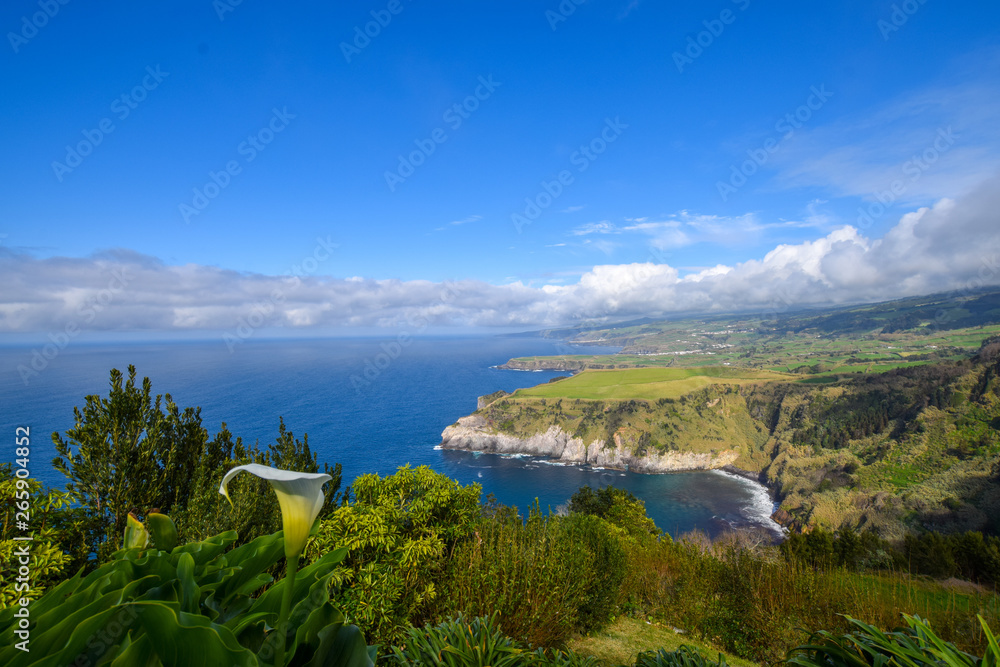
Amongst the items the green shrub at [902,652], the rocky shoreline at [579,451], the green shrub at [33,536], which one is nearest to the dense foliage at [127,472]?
the green shrub at [33,536]

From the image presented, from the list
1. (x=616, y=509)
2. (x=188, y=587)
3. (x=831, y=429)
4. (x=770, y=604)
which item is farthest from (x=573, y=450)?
(x=188, y=587)

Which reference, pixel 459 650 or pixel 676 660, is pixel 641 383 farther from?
pixel 459 650

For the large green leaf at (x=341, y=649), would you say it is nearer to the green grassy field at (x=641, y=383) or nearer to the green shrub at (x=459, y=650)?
the green shrub at (x=459, y=650)

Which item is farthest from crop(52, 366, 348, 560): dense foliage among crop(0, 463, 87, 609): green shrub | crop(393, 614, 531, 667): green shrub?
crop(393, 614, 531, 667): green shrub

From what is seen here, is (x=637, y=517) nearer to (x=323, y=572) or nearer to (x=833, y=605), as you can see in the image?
(x=833, y=605)

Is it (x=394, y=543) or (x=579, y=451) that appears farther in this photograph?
(x=579, y=451)

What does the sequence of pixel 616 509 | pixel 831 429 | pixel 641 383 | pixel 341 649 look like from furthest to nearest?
pixel 641 383, pixel 831 429, pixel 616 509, pixel 341 649
